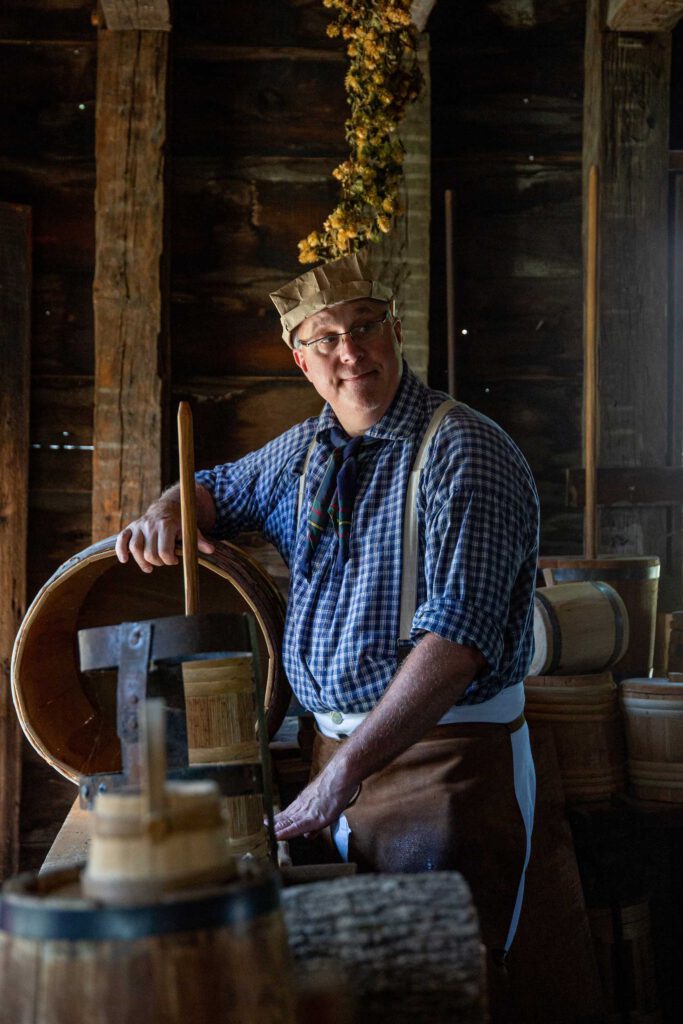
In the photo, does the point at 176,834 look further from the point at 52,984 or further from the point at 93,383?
the point at 93,383

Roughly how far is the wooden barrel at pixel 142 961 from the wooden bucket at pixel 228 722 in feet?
2.71

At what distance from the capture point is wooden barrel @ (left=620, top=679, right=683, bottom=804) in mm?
3469

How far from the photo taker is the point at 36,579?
4.26 m

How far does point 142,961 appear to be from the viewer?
2.96 feet

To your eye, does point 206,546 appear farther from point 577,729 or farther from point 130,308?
point 130,308

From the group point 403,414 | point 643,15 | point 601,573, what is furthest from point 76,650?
point 643,15

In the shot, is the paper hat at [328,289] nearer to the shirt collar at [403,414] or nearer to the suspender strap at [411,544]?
the shirt collar at [403,414]

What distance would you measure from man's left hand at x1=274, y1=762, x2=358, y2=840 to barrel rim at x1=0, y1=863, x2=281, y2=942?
1.32m

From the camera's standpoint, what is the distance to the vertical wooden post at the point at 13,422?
4.11 metres

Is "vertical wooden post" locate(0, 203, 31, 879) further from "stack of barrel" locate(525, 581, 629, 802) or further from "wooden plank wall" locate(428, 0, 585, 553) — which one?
"stack of barrel" locate(525, 581, 629, 802)

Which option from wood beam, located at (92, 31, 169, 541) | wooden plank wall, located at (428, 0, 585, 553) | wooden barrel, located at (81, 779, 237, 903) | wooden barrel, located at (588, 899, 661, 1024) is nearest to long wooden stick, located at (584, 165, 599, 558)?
wooden plank wall, located at (428, 0, 585, 553)

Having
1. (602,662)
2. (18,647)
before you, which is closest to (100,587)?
(18,647)

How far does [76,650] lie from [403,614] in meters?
1.06

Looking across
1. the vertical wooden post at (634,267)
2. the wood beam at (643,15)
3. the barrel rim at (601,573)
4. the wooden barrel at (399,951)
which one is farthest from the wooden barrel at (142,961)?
the wood beam at (643,15)
